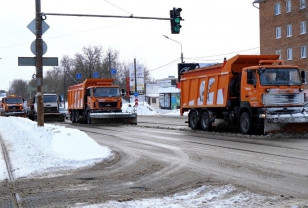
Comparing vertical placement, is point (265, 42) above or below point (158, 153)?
above

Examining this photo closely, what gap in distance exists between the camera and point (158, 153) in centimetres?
1245

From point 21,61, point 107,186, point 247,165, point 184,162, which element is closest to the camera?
point 107,186

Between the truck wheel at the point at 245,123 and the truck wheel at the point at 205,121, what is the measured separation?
2.61 metres

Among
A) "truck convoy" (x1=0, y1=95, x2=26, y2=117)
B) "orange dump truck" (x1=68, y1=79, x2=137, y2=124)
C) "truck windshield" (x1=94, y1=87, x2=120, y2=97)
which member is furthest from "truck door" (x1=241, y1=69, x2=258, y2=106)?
"truck convoy" (x1=0, y1=95, x2=26, y2=117)

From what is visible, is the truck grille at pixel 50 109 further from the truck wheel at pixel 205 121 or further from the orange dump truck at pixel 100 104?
the truck wheel at pixel 205 121

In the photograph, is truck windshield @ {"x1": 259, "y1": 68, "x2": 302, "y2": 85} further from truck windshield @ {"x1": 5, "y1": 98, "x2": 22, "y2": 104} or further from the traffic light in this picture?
truck windshield @ {"x1": 5, "y1": 98, "x2": 22, "y2": 104}

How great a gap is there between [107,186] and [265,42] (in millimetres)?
52103

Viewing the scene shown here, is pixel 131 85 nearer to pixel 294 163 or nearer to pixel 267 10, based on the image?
pixel 267 10

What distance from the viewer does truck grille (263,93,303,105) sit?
55.3 ft

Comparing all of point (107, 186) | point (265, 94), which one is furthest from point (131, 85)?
point (107, 186)

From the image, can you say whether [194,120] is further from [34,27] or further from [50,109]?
[50,109]

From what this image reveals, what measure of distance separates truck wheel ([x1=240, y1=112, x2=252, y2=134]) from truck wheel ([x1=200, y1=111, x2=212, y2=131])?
2.61 metres

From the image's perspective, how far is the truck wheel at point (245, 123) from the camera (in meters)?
17.5

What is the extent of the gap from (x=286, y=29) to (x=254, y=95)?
3924 centimetres
